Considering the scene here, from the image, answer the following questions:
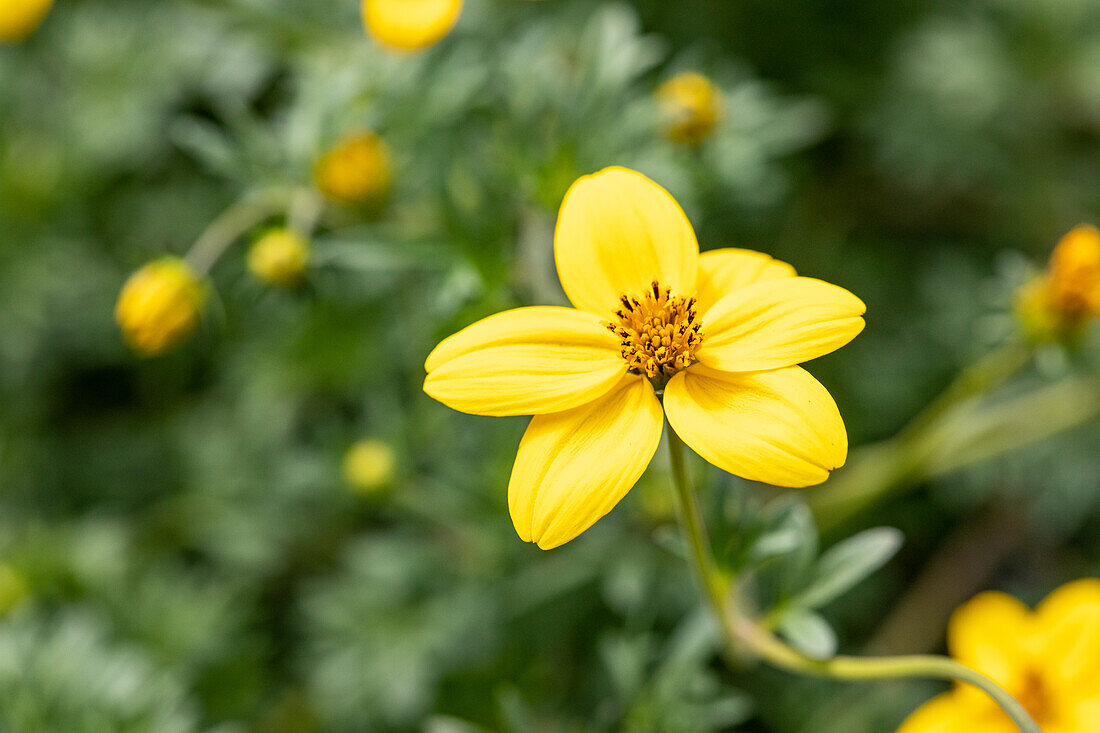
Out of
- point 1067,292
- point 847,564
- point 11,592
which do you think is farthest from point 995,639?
point 11,592

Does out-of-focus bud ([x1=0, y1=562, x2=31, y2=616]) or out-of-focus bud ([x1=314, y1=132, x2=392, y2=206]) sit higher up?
out-of-focus bud ([x1=314, y1=132, x2=392, y2=206])

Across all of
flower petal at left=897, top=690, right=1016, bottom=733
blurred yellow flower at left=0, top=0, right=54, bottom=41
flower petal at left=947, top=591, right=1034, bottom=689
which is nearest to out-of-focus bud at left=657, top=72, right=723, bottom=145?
flower petal at left=947, top=591, right=1034, bottom=689

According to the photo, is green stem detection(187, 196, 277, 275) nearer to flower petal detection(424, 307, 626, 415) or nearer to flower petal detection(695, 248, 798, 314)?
flower petal detection(424, 307, 626, 415)

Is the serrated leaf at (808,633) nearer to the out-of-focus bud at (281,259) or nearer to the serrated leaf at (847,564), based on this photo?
the serrated leaf at (847,564)

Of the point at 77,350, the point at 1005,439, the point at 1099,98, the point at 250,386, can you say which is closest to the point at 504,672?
the point at 250,386

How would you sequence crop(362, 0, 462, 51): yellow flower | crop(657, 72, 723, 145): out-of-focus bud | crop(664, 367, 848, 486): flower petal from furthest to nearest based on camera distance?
crop(657, 72, 723, 145): out-of-focus bud < crop(362, 0, 462, 51): yellow flower < crop(664, 367, 848, 486): flower petal

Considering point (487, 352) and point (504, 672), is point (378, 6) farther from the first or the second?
point (504, 672)
